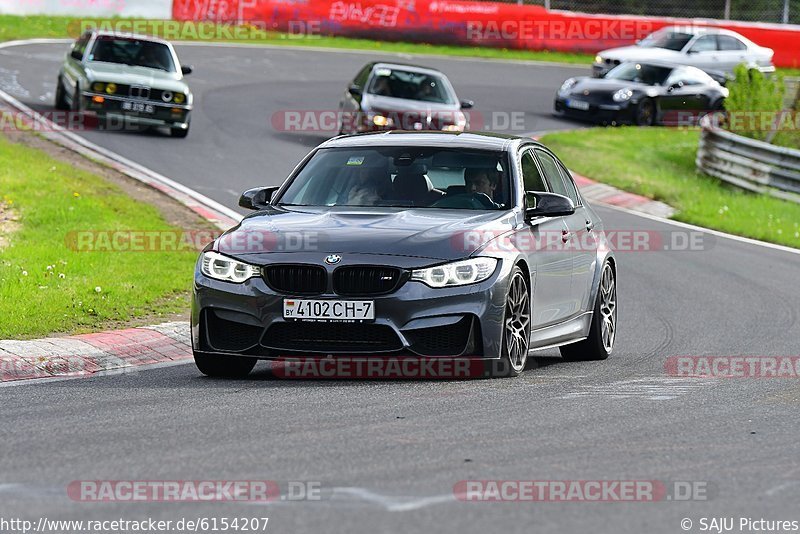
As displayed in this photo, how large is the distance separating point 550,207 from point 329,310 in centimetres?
179

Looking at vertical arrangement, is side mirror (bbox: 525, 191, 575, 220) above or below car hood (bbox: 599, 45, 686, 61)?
above

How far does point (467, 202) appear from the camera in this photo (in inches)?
376

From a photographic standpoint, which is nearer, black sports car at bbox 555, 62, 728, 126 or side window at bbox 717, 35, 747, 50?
black sports car at bbox 555, 62, 728, 126

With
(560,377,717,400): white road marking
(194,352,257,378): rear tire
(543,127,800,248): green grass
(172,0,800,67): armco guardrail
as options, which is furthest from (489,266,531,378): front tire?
(172,0,800,67): armco guardrail

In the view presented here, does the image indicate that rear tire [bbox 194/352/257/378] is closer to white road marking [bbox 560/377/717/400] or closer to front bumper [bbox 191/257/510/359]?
front bumper [bbox 191/257/510/359]

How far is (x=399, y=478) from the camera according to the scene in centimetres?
593

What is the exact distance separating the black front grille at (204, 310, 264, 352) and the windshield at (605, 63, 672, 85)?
2422cm

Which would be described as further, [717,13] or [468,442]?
[717,13]

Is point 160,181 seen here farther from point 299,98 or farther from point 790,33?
point 790,33

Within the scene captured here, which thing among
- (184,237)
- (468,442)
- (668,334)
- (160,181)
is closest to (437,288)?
(468,442)

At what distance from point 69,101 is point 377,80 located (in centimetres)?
520

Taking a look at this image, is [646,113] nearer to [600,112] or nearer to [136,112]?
[600,112]

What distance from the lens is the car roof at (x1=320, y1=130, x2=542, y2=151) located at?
32.5ft

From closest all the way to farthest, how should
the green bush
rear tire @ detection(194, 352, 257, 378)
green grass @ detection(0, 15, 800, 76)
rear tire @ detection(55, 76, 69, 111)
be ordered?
rear tire @ detection(194, 352, 257, 378) → rear tire @ detection(55, 76, 69, 111) → the green bush → green grass @ detection(0, 15, 800, 76)
